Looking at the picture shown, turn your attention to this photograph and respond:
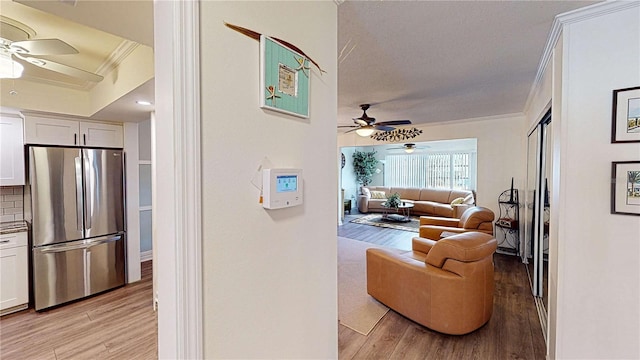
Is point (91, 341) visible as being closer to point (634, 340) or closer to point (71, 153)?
point (71, 153)

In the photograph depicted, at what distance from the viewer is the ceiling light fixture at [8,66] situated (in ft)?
5.65

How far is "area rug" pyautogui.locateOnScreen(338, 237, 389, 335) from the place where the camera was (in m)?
2.54

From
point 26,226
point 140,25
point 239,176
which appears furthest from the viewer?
point 26,226

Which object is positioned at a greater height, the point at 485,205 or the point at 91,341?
the point at 485,205

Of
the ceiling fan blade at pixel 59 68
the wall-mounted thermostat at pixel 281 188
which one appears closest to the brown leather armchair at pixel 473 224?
the wall-mounted thermostat at pixel 281 188

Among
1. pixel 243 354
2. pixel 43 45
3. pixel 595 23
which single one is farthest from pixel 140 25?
pixel 595 23

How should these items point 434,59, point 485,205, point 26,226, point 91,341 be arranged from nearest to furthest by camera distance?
point 434,59 < point 91,341 < point 26,226 < point 485,205

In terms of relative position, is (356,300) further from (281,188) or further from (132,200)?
(132,200)

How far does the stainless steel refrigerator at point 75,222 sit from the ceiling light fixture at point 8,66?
145 centimetres

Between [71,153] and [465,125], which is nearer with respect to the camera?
[71,153]

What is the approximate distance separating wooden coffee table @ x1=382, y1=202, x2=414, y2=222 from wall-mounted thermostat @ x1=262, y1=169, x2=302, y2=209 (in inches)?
270

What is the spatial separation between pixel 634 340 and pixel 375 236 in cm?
440

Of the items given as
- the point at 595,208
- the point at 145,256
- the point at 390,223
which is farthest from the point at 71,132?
the point at 390,223

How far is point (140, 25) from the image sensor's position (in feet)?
4.54
